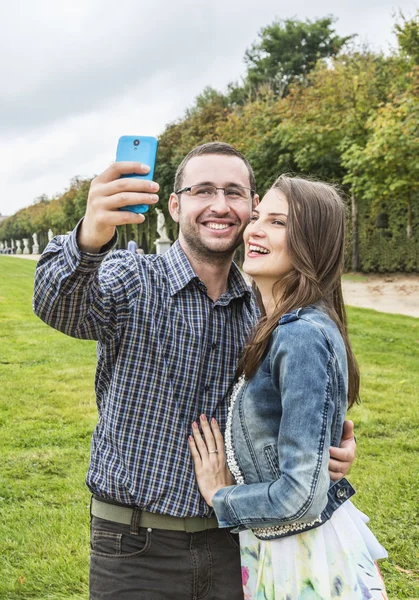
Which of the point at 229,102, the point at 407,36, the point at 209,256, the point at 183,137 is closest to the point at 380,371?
the point at 209,256

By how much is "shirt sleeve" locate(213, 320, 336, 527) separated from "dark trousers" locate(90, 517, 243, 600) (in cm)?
39

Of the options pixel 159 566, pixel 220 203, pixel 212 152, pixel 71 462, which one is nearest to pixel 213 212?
pixel 220 203

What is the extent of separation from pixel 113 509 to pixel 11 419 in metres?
4.74

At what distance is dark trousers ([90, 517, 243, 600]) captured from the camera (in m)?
1.91

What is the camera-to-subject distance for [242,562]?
1875 mm

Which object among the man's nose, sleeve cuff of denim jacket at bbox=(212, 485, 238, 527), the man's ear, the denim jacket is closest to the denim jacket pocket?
the denim jacket

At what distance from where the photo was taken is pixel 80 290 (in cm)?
177

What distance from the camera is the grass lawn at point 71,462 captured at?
3.71 meters

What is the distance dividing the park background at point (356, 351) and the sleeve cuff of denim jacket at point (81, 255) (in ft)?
3.30

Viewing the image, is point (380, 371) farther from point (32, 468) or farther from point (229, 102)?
point (229, 102)

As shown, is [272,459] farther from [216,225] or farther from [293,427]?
→ [216,225]

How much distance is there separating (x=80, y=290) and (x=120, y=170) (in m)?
0.38

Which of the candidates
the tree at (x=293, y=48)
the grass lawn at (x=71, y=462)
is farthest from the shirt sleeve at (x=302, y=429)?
the tree at (x=293, y=48)

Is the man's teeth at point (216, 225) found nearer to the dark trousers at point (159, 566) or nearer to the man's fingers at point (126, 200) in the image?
the man's fingers at point (126, 200)
